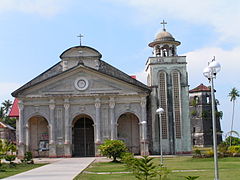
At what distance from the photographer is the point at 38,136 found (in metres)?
47.4

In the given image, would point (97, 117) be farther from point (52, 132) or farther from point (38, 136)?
point (38, 136)

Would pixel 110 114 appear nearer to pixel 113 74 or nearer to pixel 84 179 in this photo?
pixel 113 74

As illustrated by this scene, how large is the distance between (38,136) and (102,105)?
843 centimetres

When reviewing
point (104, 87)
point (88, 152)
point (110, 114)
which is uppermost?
point (104, 87)

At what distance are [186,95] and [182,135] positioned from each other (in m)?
4.37

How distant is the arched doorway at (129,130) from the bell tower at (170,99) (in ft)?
6.91

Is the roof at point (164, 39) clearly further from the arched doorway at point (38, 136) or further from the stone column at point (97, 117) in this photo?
the arched doorway at point (38, 136)

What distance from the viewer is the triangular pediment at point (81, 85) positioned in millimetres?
45094

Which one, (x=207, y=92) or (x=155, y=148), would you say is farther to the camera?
(x=207, y=92)

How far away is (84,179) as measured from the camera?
787 inches

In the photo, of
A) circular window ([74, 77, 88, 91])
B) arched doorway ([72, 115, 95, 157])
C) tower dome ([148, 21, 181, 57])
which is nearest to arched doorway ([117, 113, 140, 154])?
arched doorway ([72, 115, 95, 157])

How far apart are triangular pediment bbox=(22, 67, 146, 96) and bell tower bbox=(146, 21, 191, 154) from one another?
3.15 meters

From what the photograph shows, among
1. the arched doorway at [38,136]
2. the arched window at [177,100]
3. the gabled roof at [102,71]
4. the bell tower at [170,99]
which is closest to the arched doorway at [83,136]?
the arched doorway at [38,136]

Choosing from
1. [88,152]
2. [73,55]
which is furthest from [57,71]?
[88,152]
